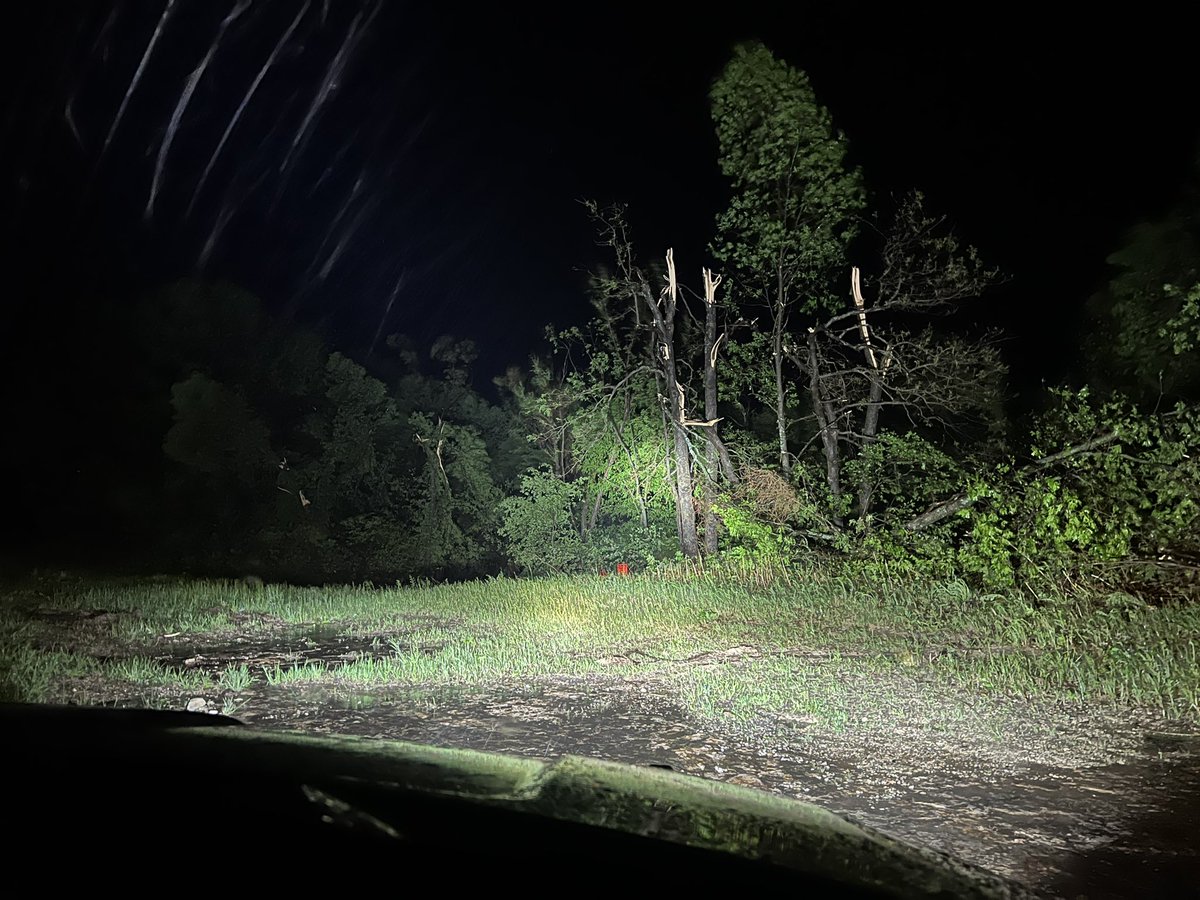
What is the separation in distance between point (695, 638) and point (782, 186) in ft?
35.7

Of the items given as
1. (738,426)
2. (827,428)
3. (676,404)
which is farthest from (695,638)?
(738,426)

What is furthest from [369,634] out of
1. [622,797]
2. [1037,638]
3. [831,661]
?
[622,797]

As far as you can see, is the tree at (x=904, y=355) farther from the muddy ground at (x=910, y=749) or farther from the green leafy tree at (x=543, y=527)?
the green leafy tree at (x=543, y=527)

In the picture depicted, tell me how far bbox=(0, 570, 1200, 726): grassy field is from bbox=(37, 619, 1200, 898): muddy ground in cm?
39

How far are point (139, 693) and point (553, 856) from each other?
309 inches

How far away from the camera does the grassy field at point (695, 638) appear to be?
26.5 ft

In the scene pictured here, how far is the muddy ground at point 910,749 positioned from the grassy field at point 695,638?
0.39 meters

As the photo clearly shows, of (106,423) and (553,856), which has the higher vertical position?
(106,423)

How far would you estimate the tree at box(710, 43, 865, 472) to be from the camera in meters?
17.9

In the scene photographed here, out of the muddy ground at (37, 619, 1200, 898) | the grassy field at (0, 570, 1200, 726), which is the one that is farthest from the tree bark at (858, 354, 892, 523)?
the muddy ground at (37, 619, 1200, 898)

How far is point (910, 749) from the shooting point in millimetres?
6270

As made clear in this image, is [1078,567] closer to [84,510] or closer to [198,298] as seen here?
[198,298]

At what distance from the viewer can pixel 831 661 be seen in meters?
9.52

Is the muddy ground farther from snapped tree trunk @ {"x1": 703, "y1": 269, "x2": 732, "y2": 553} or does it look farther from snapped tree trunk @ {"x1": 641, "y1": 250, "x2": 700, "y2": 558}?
snapped tree trunk @ {"x1": 641, "y1": 250, "x2": 700, "y2": 558}
